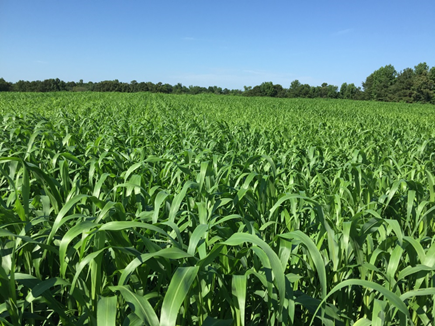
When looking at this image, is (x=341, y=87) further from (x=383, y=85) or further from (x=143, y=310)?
(x=143, y=310)

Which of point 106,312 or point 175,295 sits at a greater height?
point 175,295

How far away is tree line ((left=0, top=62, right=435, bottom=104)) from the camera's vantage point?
230ft

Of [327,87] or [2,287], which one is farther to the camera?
[327,87]

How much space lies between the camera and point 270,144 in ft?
18.5

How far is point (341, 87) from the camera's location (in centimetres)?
9744

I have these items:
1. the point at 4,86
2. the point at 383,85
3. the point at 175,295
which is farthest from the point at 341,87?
the point at 175,295

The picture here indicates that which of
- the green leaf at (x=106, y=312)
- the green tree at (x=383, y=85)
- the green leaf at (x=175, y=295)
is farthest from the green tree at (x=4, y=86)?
the green tree at (x=383, y=85)

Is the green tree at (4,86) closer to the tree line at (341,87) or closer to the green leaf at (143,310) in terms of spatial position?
the tree line at (341,87)

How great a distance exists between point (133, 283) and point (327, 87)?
10783 centimetres

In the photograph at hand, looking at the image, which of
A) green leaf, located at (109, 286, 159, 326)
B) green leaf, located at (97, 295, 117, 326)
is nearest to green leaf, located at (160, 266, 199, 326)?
green leaf, located at (109, 286, 159, 326)

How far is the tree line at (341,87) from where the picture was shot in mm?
70125

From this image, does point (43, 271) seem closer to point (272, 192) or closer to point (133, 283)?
point (133, 283)

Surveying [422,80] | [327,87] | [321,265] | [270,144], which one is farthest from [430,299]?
[327,87]

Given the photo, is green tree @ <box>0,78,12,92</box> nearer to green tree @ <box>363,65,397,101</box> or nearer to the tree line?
the tree line
